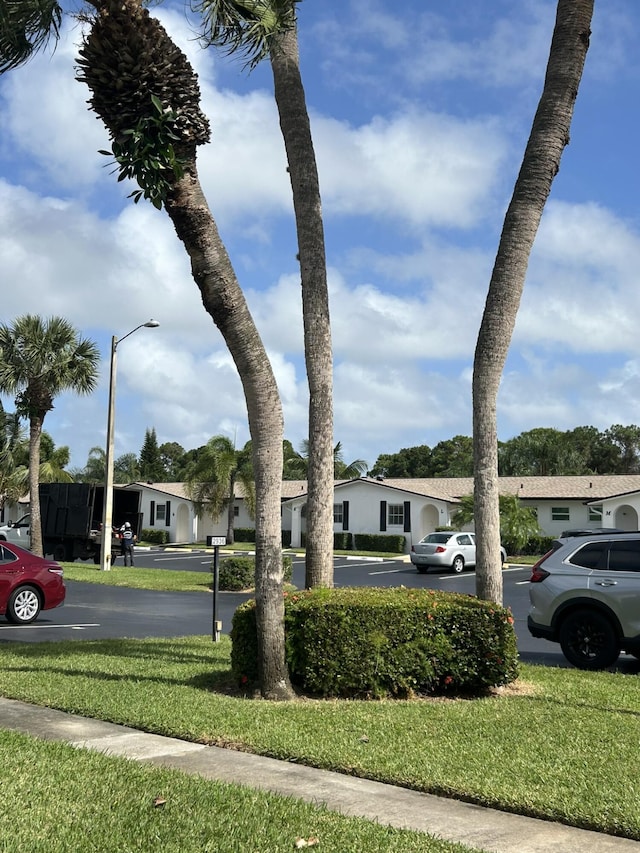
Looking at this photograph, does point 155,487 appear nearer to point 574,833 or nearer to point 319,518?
point 319,518

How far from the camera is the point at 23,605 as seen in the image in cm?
1564

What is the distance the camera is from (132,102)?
805 centimetres

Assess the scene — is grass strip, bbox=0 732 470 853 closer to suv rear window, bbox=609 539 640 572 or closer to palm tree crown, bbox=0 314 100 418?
suv rear window, bbox=609 539 640 572

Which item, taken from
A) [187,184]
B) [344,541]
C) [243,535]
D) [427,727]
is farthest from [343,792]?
[243,535]

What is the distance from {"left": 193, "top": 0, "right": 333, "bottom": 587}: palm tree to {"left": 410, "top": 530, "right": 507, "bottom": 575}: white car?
73.6 ft

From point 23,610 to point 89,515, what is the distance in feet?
54.2

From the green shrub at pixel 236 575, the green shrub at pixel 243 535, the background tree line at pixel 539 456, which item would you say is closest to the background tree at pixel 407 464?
the background tree line at pixel 539 456

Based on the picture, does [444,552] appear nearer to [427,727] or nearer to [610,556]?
[610,556]

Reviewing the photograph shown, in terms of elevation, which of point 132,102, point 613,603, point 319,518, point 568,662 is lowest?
point 568,662

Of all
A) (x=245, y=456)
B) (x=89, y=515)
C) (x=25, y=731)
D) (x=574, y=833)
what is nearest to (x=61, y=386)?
(x=89, y=515)

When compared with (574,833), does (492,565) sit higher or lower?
higher

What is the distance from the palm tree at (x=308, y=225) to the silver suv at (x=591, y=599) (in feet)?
11.1

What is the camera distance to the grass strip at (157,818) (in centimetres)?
449

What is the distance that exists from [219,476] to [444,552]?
56.2 feet
